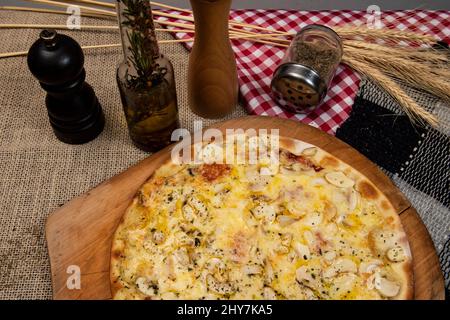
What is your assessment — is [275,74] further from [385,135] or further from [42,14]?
[42,14]

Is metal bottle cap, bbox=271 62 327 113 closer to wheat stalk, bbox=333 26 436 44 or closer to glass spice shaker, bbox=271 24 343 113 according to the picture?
glass spice shaker, bbox=271 24 343 113

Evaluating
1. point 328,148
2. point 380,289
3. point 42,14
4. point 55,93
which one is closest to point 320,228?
point 380,289

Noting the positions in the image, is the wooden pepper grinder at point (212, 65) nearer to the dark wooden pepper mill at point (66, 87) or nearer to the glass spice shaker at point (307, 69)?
the glass spice shaker at point (307, 69)

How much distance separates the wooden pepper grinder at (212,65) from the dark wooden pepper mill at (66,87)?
0.44m

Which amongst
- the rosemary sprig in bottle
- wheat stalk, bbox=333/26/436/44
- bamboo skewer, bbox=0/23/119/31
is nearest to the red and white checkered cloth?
wheat stalk, bbox=333/26/436/44

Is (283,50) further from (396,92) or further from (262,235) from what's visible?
(262,235)

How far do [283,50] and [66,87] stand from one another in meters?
1.13

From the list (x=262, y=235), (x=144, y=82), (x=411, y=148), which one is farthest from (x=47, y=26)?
(x=411, y=148)

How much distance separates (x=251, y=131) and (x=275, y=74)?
14.2 inches

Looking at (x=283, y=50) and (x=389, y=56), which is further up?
(x=389, y=56)

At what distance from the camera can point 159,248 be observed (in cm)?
173

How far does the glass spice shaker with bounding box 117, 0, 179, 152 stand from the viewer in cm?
169

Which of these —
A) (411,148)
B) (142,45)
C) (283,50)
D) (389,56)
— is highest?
(142,45)

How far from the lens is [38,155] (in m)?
2.18
